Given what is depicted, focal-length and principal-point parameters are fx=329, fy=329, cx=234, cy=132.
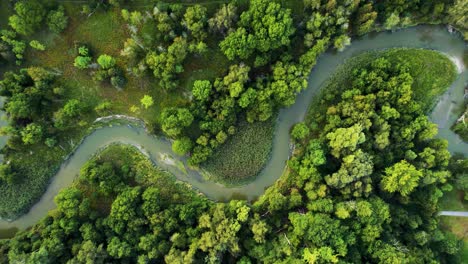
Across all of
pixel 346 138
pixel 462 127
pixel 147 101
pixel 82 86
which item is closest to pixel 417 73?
pixel 462 127

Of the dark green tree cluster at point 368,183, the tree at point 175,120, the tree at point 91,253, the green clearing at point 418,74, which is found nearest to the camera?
the tree at point 91,253

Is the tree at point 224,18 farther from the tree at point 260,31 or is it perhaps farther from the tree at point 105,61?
the tree at point 105,61

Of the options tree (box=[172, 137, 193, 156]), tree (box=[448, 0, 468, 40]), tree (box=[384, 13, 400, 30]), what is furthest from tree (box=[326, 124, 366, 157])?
tree (box=[448, 0, 468, 40])

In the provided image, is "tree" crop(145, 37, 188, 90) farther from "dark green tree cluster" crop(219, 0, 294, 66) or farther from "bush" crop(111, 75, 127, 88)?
"dark green tree cluster" crop(219, 0, 294, 66)

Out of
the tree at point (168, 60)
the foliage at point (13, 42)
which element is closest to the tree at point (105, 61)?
the tree at point (168, 60)

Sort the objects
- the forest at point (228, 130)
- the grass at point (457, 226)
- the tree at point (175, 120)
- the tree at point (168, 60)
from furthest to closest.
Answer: the grass at point (457, 226), the tree at point (175, 120), the tree at point (168, 60), the forest at point (228, 130)

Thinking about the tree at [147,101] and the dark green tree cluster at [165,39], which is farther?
the tree at [147,101]
